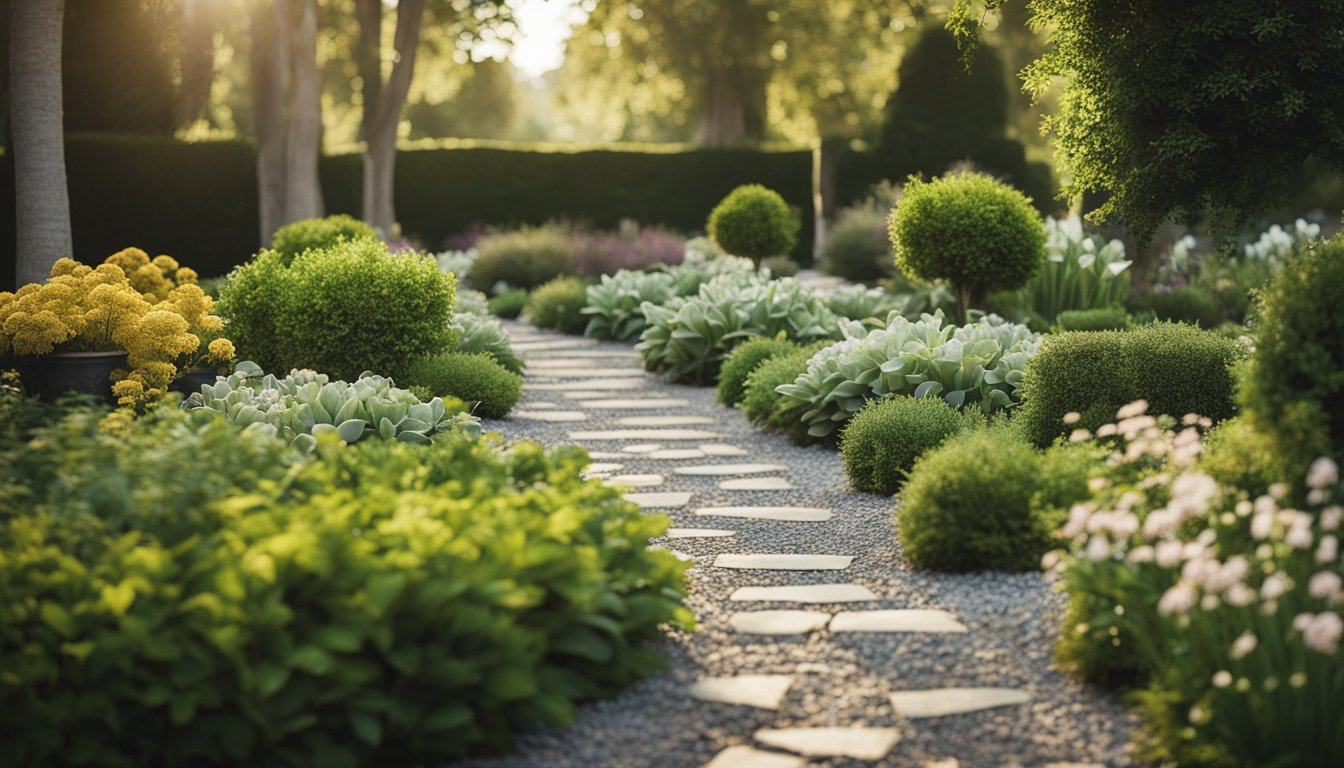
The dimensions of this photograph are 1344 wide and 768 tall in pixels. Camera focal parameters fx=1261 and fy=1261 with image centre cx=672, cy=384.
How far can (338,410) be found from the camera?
20.7ft

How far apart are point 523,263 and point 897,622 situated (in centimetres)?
1260

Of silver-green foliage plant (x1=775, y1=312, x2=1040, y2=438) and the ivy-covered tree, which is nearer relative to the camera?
the ivy-covered tree

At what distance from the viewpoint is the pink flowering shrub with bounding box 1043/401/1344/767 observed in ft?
9.45

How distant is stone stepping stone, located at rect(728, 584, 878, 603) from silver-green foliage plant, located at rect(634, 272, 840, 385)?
5088 mm

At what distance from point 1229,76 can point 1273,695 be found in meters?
4.32

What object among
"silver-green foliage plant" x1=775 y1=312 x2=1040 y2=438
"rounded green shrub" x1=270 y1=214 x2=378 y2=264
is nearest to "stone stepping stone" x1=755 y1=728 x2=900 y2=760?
"silver-green foliage plant" x1=775 y1=312 x2=1040 y2=438

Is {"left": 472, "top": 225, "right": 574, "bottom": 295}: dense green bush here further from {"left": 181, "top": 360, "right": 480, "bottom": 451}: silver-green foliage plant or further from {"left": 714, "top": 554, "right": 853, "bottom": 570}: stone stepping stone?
{"left": 714, "top": 554, "right": 853, "bottom": 570}: stone stepping stone

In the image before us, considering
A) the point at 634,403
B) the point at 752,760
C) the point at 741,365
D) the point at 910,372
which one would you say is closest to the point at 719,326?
the point at 741,365

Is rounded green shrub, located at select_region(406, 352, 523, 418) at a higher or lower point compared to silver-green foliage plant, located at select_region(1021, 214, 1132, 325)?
lower

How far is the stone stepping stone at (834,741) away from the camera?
3.26 metres

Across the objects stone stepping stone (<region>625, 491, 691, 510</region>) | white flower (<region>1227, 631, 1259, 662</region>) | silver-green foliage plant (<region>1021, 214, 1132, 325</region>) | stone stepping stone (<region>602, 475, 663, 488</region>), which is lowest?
stone stepping stone (<region>602, 475, 663, 488</region>)

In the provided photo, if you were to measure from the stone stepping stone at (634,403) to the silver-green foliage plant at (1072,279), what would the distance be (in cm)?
355

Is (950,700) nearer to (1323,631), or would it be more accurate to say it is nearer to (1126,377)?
(1323,631)

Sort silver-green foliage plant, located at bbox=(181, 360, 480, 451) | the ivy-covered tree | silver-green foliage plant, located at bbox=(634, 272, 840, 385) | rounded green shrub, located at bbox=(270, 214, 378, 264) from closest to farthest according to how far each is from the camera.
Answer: silver-green foliage plant, located at bbox=(181, 360, 480, 451)
the ivy-covered tree
silver-green foliage plant, located at bbox=(634, 272, 840, 385)
rounded green shrub, located at bbox=(270, 214, 378, 264)
